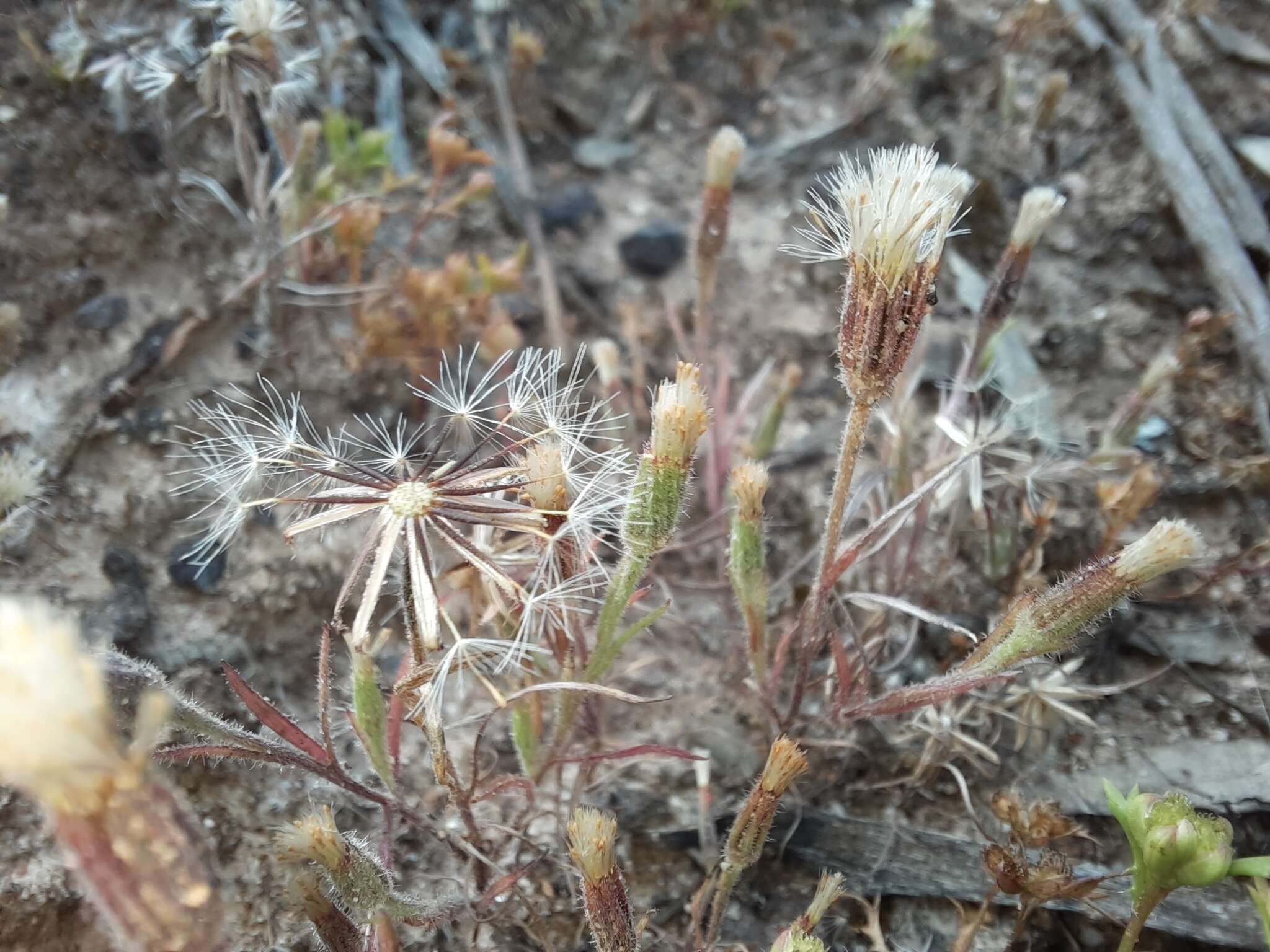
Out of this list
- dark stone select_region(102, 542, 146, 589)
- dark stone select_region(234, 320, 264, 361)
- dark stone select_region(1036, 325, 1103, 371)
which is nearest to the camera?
dark stone select_region(102, 542, 146, 589)

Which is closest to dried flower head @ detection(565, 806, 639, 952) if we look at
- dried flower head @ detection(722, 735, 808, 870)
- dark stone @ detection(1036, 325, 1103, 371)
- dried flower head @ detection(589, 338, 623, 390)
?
dried flower head @ detection(722, 735, 808, 870)

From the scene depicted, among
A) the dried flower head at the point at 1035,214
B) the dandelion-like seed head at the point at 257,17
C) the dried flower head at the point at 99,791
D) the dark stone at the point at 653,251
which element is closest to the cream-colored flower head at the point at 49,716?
the dried flower head at the point at 99,791

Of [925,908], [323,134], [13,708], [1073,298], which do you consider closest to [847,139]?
[1073,298]

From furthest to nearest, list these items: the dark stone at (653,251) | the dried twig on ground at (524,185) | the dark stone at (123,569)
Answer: the dark stone at (653,251) → the dried twig on ground at (524,185) → the dark stone at (123,569)

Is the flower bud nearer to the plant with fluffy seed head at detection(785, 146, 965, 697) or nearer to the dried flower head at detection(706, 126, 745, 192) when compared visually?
the plant with fluffy seed head at detection(785, 146, 965, 697)

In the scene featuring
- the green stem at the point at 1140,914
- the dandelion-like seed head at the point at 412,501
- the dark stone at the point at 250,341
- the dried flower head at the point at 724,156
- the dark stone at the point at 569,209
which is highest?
the dried flower head at the point at 724,156

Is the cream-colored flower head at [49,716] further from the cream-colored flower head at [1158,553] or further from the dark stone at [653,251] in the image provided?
the dark stone at [653,251]
